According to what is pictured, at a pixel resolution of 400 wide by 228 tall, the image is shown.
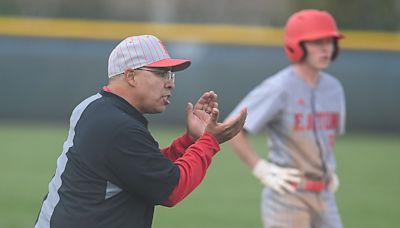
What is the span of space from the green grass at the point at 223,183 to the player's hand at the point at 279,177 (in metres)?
2.54

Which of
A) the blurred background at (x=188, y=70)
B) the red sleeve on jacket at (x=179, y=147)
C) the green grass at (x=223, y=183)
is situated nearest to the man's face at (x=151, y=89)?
the red sleeve on jacket at (x=179, y=147)

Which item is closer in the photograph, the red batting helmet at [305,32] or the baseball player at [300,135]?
the baseball player at [300,135]

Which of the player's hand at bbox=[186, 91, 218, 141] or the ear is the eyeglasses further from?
the player's hand at bbox=[186, 91, 218, 141]

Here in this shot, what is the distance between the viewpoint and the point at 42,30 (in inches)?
610

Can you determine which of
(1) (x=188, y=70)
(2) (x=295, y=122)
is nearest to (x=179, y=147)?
(2) (x=295, y=122)

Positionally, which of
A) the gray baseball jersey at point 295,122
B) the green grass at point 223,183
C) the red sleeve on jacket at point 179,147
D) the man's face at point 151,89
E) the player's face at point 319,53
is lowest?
the green grass at point 223,183

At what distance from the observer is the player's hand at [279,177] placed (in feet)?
20.5

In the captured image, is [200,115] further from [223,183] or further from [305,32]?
[223,183]

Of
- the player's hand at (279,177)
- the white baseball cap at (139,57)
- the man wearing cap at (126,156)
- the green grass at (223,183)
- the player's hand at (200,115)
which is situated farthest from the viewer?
the green grass at (223,183)

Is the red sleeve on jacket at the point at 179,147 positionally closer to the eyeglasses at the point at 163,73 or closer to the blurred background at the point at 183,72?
the eyeglasses at the point at 163,73

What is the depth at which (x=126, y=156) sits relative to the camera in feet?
13.8

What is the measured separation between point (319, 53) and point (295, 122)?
532 millimetres

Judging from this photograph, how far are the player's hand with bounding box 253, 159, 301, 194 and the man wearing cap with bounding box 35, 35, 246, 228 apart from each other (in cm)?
177

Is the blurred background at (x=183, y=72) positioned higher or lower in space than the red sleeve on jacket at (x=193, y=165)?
lower
